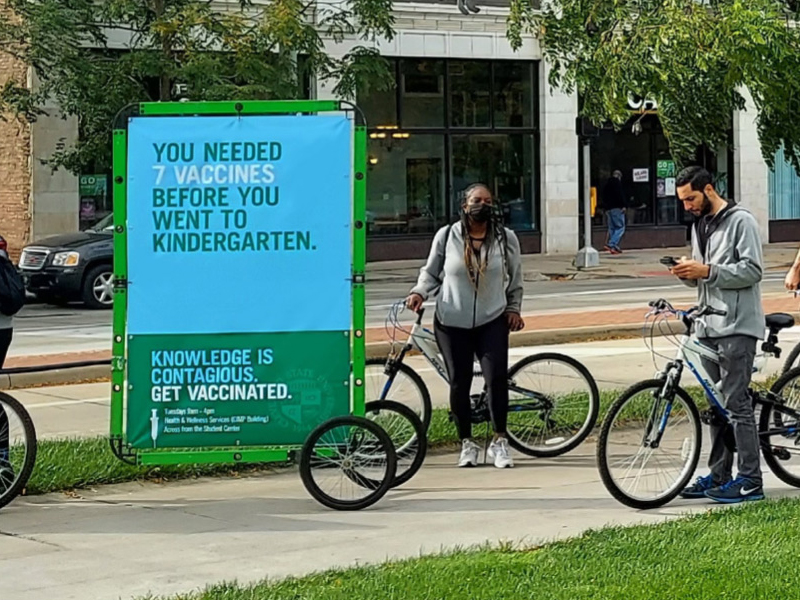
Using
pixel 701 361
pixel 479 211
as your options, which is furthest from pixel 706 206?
pixel 479 211

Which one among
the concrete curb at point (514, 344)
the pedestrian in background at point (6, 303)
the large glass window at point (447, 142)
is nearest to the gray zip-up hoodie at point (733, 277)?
the pedestrian in background at point (6, 303)

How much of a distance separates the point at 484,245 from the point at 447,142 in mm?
23057

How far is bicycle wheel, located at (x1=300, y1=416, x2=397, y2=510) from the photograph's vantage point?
26.6 feet

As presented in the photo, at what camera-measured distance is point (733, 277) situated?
8.00 m

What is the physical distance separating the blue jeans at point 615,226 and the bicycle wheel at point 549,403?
23933 mm

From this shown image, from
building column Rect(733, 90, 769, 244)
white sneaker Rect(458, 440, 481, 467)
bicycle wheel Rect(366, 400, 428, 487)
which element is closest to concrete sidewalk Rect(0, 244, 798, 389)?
building column Rect(733, 90, 769, 244)

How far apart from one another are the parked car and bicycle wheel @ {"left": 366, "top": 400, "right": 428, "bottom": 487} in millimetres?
14561

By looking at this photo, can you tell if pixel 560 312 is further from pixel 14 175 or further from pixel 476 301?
pixel 14 175

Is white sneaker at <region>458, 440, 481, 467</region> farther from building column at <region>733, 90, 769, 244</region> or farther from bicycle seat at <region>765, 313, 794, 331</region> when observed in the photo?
building column at <region>733, 90, 769, 244</region>

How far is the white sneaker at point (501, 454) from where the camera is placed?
9.35m

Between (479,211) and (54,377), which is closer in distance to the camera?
(479,211)

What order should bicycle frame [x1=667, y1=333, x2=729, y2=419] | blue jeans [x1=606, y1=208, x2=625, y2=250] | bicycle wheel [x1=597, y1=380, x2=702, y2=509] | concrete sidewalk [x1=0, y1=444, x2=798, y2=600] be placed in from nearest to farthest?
concrete sidewalk [x1=0, y1=444, x2=798, y2=600] → bicycle wheel [x1=597, y1=380, x2=702, y2=509] → bicycle frame [x1=667, y1=333, x2=729, y2=419] → blue jeans [x1=606, y1=208, x2=625, y2=250]

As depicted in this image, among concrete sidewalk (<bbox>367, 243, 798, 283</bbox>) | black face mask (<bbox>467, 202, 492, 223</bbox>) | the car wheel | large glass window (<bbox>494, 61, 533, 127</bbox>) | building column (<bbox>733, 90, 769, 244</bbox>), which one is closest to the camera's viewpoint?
black face mask (<bbox>467, 202, 492, 223</bbox>)

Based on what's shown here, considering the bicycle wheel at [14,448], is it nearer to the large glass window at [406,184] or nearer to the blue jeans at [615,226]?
the large glass window at [406,184]
